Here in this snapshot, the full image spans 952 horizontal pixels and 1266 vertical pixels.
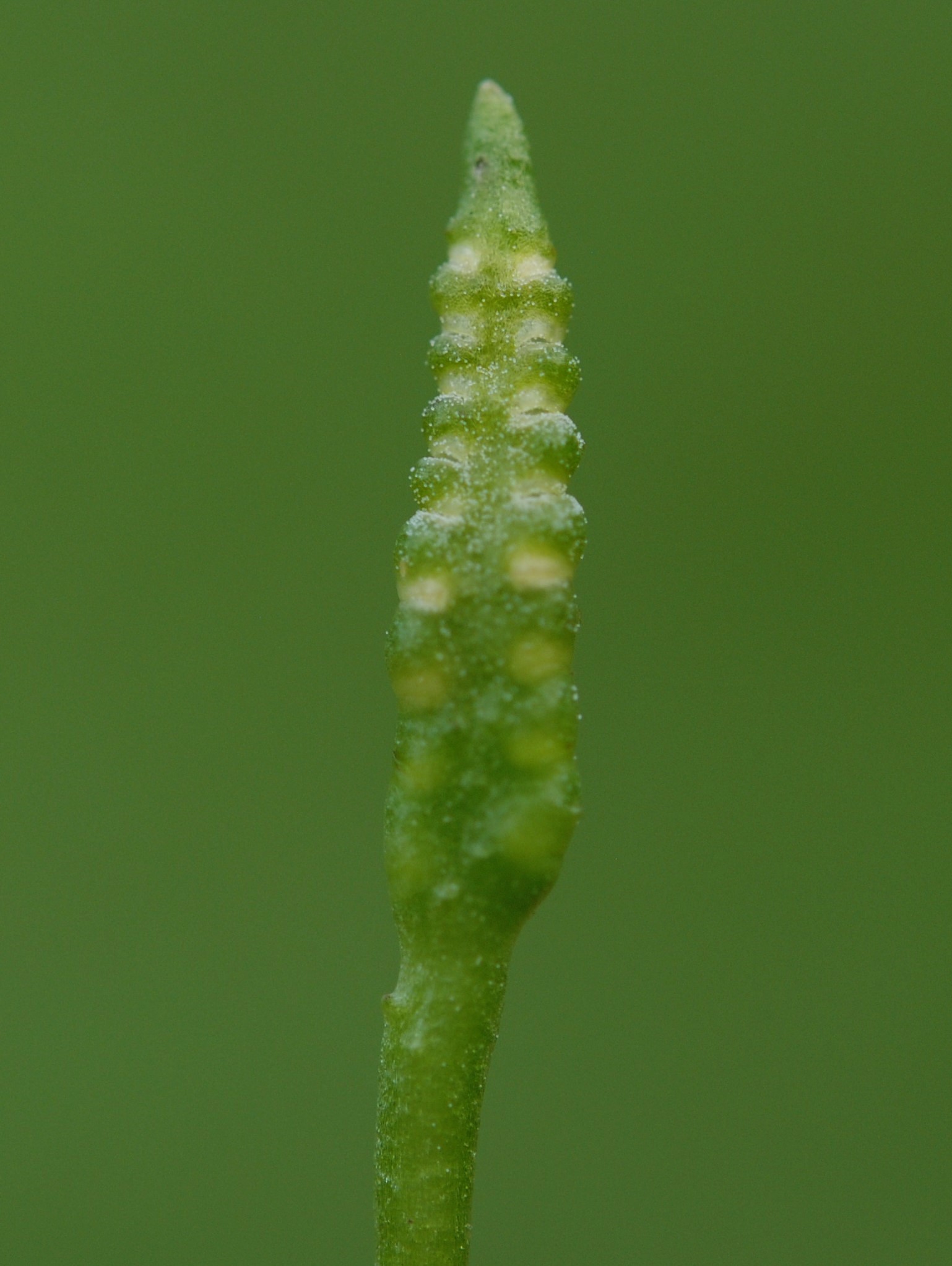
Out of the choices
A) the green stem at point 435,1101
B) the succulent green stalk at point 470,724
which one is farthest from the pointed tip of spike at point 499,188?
the green stem at point 435,1101

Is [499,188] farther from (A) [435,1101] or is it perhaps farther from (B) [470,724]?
(A) [435,1101]

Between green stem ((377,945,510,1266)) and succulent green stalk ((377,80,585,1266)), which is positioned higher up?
succulent green stalk ((377,80,585,1266))

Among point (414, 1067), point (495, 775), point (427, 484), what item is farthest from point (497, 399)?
point (414, 1067)

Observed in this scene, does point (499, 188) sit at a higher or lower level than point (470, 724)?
higher

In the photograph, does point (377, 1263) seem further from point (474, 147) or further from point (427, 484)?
point (474, 147)

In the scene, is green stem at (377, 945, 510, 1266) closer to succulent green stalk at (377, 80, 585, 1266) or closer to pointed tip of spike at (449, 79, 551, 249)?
succulent green stalk at (377, 80, 585, 1266)

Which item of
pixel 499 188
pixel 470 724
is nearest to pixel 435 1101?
pixel 470 724

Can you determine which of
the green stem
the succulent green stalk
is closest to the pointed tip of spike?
the succulent green stalk
